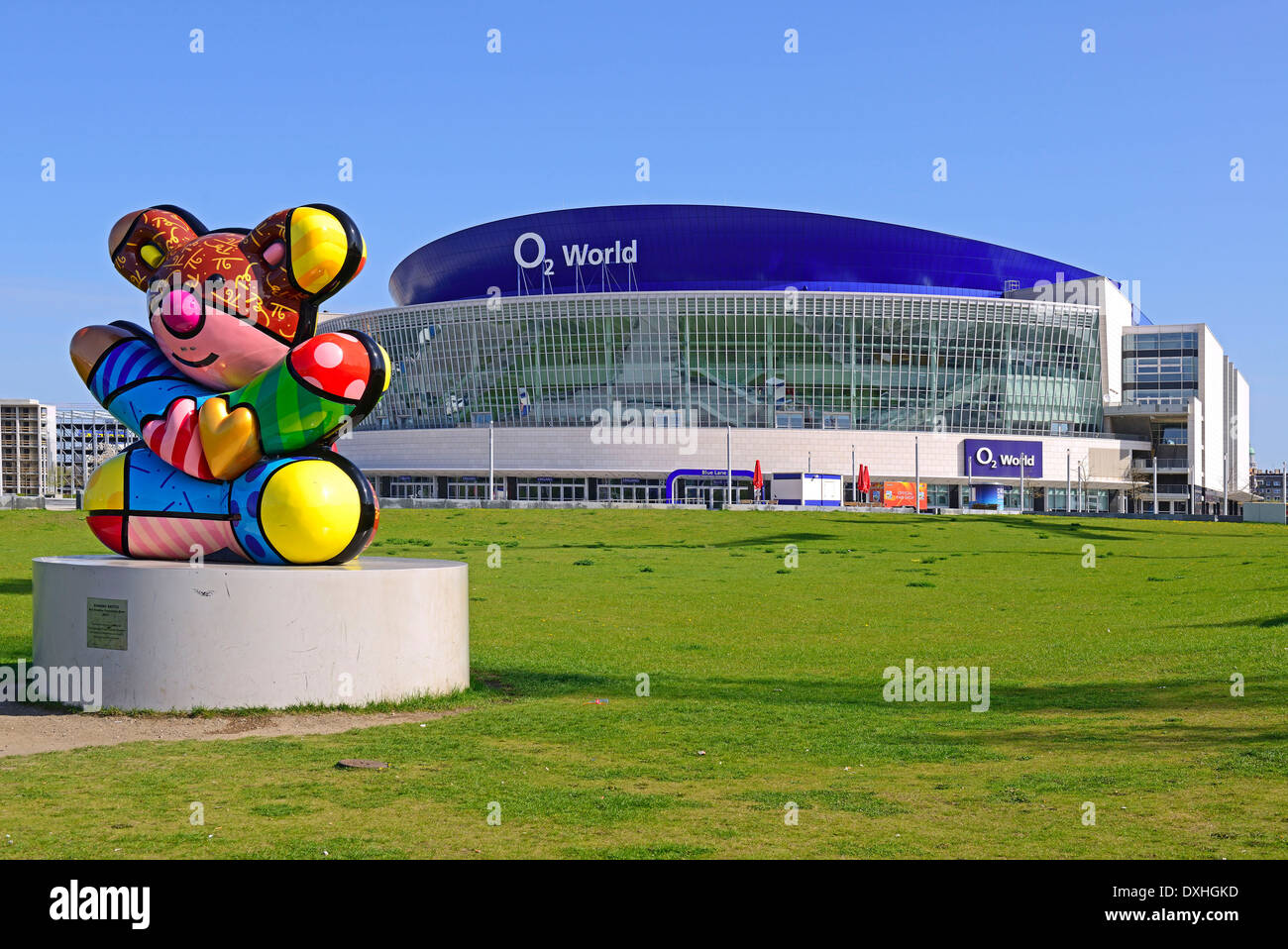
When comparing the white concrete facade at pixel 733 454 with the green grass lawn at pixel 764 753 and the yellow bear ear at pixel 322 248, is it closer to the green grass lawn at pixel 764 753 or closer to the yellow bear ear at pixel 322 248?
the green grass lawn at pixel 764 753

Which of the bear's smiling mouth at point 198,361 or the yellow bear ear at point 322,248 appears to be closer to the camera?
the yellow bear ear at point 322,248

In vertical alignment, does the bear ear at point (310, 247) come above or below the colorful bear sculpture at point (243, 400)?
above

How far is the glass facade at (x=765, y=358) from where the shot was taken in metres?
105

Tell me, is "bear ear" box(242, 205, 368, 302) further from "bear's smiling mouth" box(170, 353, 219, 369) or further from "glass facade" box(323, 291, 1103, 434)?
"glass facade" box(323, 291, 1103, 434)

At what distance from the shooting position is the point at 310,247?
16.0 meters

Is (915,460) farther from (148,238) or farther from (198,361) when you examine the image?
(198,361)

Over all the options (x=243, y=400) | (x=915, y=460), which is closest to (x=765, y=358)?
(x=915, y=460)

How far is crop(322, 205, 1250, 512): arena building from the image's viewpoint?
10612cm

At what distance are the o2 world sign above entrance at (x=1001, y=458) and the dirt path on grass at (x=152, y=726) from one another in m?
98.7

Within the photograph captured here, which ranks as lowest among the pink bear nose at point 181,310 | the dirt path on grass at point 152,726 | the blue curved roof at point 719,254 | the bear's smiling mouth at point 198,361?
the dirt path on grass at point 152,726

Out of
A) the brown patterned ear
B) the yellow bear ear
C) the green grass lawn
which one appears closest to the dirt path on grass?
the green grass lawn

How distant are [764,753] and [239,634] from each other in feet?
20.3

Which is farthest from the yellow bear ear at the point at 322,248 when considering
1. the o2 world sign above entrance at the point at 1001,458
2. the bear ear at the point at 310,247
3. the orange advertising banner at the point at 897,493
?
the o2 world sign above entrance at the point at 1001,458
